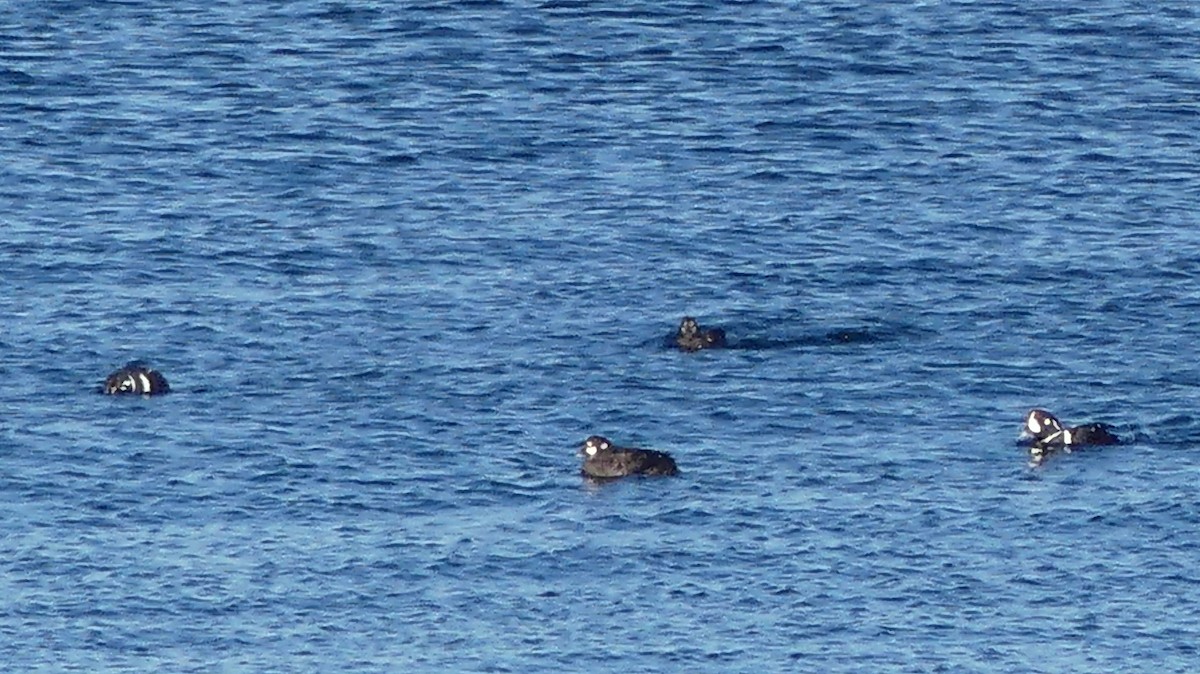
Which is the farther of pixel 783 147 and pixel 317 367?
pixel 783 147

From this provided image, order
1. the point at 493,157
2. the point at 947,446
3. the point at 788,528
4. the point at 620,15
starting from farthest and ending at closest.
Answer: the point at 620,15 < the point at 493,157 < the point at 947,446 < the point at 788,528

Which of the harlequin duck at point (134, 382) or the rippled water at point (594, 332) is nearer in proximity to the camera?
the rippled water at point (594, 332)

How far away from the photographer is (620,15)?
73688mm

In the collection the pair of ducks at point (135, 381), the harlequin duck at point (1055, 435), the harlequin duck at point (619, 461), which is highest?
the pair of ducks at point (135, 381)

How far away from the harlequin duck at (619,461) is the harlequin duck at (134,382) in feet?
24.5

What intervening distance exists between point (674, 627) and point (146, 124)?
30857 mm

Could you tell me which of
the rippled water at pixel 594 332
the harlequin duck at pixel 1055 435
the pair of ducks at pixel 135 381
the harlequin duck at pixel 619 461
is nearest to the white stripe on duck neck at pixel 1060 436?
the harlequin duck at pixel 1055 435

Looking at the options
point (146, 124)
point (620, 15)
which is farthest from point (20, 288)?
point (620, 15)

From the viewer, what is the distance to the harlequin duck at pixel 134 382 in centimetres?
4712

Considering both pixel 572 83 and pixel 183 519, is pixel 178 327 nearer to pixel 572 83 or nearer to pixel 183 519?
pixel 183 519

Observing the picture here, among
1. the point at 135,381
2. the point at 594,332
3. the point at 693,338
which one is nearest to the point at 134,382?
the point at 135,381

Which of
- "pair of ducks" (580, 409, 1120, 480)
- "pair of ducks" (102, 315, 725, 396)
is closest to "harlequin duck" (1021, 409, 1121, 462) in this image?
"pair of ducks" (580, 409, 1120, 480)

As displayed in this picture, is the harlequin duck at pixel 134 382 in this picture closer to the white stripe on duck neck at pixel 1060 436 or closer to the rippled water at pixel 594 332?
the rippled water at pixel 594 332

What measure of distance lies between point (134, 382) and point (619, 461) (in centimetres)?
847
